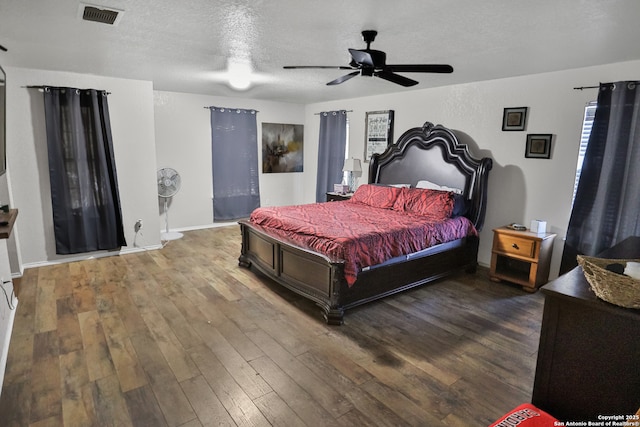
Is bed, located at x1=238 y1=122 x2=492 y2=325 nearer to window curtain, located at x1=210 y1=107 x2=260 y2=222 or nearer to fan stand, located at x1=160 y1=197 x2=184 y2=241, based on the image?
fan stand, located at x1=160 y1=197 x2=184 y2=241

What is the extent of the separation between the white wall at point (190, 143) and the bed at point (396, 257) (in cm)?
221

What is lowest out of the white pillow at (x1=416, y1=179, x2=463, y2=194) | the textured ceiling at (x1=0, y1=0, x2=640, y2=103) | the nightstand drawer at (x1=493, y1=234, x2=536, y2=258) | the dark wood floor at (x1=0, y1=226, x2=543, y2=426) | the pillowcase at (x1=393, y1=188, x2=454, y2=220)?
the dark wood floor at (x1=0, y1=226, x2=543, y2=426)

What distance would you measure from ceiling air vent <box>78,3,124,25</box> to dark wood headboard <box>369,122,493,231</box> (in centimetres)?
353

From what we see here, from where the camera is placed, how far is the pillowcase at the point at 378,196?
4.54 metres

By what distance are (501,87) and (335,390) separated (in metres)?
3.67

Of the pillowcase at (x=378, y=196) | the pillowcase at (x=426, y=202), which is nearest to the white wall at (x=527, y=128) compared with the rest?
the pillowcase at (x=426, y=202)

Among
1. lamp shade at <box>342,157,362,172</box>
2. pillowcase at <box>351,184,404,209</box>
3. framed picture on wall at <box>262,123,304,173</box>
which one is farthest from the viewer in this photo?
framed picture on wall at <box>262,123,304,173</box>

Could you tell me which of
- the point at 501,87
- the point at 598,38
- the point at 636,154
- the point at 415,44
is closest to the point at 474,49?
the point at 415,44

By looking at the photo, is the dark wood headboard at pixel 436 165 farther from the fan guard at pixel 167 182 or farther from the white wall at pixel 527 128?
the fan guard at pixel 167 182

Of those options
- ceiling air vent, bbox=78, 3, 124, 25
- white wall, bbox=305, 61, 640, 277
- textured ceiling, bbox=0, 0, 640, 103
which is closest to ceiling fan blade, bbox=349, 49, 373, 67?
textured ceiling, bbox=0, 0, 640, 103

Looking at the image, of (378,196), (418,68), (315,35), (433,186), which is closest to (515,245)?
(433,186)

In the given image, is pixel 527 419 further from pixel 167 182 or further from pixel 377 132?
pixel 167 182

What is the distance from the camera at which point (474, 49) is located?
2.93m

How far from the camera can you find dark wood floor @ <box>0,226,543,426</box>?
1.96 m
